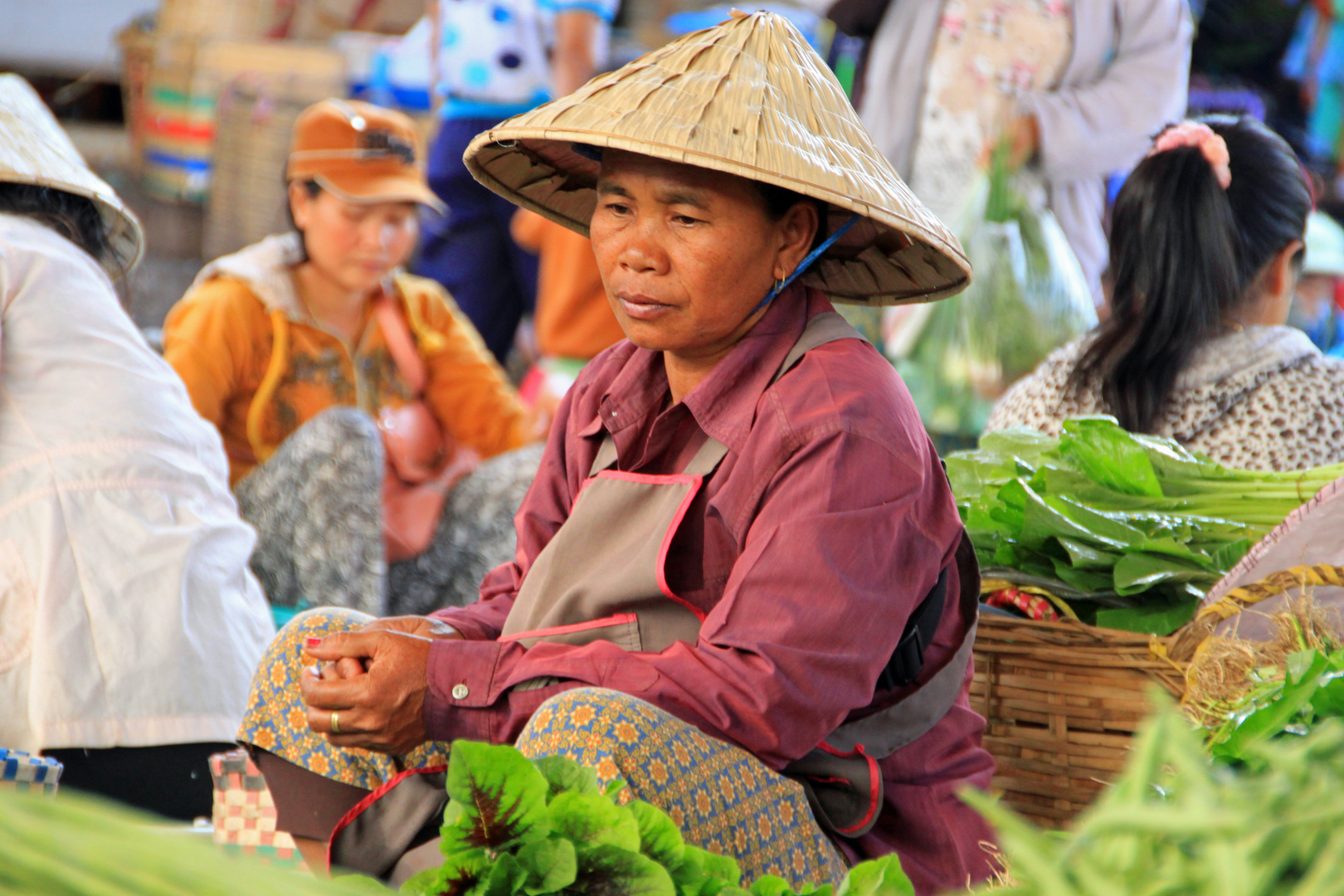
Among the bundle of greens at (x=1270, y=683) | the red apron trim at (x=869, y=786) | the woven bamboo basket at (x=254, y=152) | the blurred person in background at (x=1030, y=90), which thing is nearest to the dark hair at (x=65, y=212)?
the red apron trim at (x=869, y=786)

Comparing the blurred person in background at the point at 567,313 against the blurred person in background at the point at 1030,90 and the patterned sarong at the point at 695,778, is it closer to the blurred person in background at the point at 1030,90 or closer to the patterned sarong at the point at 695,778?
the blurred person in background at the point at 1030,90

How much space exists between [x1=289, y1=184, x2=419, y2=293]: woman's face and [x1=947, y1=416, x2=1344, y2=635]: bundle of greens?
1.74 m

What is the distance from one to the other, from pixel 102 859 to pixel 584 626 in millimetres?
1236

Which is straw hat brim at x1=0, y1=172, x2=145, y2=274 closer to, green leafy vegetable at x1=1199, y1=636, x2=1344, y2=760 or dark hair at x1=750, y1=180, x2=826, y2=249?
dark hair at x1=750, y1=180, x2=826, y2=249

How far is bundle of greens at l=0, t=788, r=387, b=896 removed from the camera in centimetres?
43

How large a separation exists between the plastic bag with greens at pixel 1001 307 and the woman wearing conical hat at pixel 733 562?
186 cm

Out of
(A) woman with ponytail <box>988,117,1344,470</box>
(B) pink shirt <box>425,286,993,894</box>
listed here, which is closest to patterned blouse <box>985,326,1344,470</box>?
(A) woman with ponytail <box>988,117,1344,470</box>

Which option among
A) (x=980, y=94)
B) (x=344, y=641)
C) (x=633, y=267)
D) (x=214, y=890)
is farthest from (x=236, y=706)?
(x=980, y=94)

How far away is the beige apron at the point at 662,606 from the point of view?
1.60m

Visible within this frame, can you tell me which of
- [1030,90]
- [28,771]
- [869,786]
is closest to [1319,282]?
[1030,90]

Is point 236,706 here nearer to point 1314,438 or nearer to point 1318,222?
point 1314,438

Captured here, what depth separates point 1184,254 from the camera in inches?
105

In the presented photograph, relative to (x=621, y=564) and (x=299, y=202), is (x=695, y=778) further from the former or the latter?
(x=299, y=202)

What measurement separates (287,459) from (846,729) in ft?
6.00
